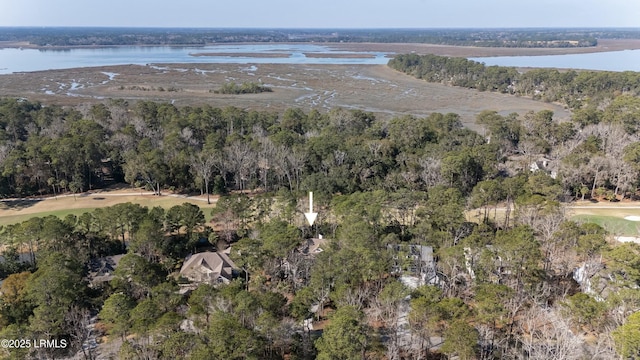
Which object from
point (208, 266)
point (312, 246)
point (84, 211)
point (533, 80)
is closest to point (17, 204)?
point (84, 211)

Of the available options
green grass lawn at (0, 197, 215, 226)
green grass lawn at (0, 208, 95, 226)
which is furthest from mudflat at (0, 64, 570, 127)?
green grass lawn at (0, 208, 95, 226)

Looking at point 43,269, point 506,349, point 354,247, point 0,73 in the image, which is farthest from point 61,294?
point 0,73

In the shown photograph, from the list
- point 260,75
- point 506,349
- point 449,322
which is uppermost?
point 260,75

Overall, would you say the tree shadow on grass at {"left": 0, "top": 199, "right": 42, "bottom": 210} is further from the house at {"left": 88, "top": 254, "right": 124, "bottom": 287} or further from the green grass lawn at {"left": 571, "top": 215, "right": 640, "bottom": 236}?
the green grass lawn at {"left": 571, "top": 215, "right": 640, "bottom": 236}

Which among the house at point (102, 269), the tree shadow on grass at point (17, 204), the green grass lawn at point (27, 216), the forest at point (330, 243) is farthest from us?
the tree shadow on grass at point (17, 204)

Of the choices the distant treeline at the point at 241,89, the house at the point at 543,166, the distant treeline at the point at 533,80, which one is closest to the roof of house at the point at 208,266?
the house at the point at 543,166

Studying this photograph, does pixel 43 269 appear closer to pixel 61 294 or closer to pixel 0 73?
pixel 61 294

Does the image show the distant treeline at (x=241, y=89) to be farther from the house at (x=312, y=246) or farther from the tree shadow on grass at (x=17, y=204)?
the house at (x=312, y=246)
